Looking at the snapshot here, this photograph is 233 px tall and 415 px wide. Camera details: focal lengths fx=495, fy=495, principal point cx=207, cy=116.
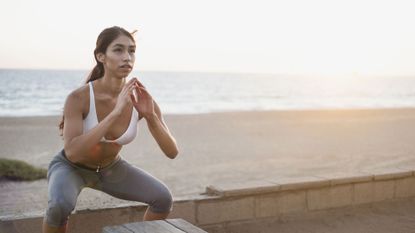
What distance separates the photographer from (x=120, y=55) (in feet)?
11.0

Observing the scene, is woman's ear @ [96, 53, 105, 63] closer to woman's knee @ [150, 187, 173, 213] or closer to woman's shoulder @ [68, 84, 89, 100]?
woman's shoulder @ [68, 84, 89, 100]

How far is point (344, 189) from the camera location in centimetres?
542

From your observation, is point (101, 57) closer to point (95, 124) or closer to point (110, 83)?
point (110, 83)

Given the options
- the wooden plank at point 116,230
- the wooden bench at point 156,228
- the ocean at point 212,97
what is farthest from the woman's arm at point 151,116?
the wooden plank at point 116,230

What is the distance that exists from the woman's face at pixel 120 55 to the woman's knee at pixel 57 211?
38.1 inches

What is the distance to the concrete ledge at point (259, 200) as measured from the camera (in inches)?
162

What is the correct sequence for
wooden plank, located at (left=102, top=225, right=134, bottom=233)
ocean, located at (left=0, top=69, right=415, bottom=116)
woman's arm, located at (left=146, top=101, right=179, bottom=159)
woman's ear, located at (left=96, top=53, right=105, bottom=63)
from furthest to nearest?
ocean, located at (left=0, top=69, right=415, bottom=116) < woman's ear, located at (left=96, top=53, right=105, bottom=63) < woman's arm, located at (left=146, top=101, right=179, bottom=159) < wooden plank, located at (left=102, top=225, right=134, bottom=233)

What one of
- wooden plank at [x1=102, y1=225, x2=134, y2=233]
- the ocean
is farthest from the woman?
wooden plank at [x1=102, y1=225, x2=134, y2=233]

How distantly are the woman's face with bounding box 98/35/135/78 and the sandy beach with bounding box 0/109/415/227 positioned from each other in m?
1.81

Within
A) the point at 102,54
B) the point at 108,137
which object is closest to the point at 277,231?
the point at 108,137

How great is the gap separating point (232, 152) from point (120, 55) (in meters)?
8.97

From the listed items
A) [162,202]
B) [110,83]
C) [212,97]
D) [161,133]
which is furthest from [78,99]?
[212,97]

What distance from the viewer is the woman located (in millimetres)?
3123

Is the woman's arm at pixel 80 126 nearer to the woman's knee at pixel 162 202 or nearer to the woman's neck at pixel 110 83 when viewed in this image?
the woman's neck at pixel 110 83
